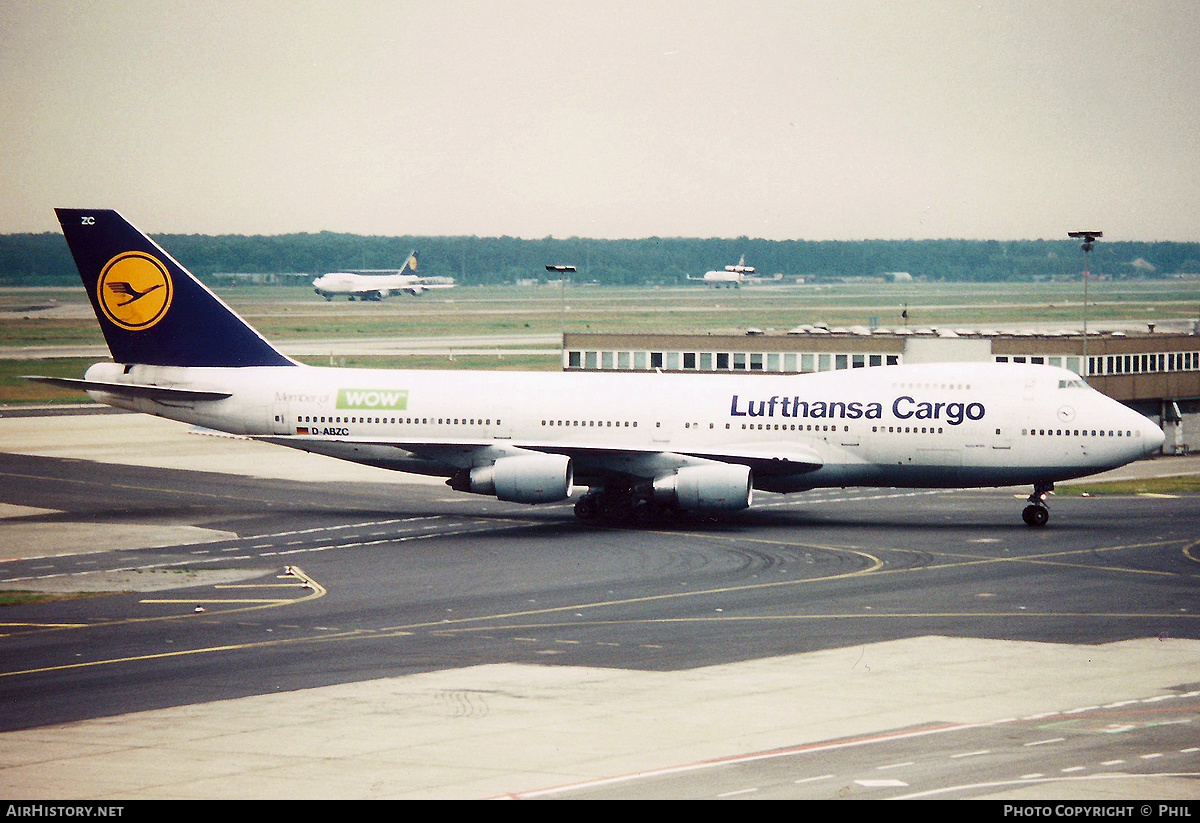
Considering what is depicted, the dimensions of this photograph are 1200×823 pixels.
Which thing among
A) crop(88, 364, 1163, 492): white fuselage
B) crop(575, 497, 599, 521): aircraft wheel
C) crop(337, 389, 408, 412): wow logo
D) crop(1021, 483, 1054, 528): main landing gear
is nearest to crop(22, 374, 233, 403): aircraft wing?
crop(88, 364, 1163, 492): white fuselage

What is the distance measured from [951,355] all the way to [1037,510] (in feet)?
107

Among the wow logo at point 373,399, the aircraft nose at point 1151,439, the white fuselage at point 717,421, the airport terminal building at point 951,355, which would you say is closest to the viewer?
the aircraft nose at point 1151,439

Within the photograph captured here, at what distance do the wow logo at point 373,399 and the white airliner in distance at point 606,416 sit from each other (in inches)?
2.2

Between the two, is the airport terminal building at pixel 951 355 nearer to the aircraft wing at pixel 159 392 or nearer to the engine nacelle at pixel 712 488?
the aircraft wing at pixel 159 392

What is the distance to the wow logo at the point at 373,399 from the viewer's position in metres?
59.8

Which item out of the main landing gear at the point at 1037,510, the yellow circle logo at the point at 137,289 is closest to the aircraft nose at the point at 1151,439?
the main landing gear at the point at 1037,510

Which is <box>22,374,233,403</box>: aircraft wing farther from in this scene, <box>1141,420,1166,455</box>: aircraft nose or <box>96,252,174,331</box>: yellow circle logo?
<box>1141,420,1166,455</box>: aircraft nose

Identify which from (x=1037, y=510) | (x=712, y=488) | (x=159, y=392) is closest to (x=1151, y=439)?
(x=1037, y=510)

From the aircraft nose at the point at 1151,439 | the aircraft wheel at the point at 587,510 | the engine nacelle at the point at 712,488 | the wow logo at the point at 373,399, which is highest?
the wow logo at the point at 373,399

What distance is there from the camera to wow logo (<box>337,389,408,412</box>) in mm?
59844

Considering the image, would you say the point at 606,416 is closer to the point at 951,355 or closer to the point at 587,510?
the point at 587,510

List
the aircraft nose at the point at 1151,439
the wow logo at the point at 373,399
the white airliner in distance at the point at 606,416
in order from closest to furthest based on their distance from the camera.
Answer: the aircraft nose at the point at 1151,439 < the white airliner in distance at the point at 606,416 < the wow logo at the point at 373,399

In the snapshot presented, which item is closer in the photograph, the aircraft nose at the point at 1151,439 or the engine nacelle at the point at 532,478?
the aircraft nose at the point at 1151,439
